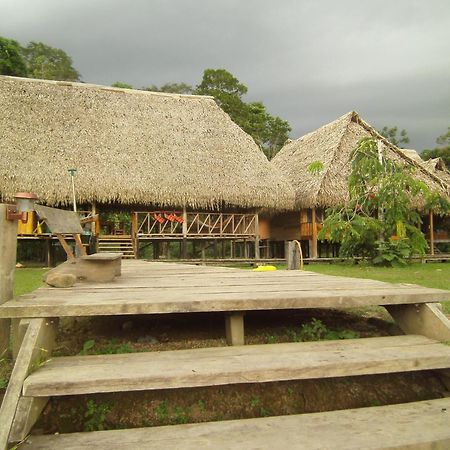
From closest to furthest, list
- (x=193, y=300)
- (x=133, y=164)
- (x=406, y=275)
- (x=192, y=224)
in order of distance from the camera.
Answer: (x=193, y=300)
(x=406, y=275)
(x=133, y=164)
(x=192, y=224)

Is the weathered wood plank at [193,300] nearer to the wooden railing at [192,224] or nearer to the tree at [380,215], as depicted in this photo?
the tree at [380,215]

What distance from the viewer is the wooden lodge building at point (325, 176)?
12.5 meters

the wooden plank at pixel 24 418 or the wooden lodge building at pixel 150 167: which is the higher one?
the wooden lodge building at pixel 150 167

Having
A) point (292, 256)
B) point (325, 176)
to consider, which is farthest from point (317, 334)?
point (325, 176)

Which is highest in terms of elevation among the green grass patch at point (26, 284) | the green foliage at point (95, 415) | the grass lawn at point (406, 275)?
the green grass patch at point (26, 284)

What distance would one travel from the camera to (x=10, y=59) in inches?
805

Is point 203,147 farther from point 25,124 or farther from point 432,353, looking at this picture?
point 432,353

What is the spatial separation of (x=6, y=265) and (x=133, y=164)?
9953mm

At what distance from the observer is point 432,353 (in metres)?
1.69

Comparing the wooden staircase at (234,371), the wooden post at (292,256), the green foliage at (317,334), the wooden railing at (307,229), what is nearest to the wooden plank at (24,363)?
the wooden staircase at (234,371)

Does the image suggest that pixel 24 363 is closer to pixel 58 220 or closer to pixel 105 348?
pixel 105 348

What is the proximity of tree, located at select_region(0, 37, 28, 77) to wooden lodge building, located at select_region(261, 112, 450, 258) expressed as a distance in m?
15.6


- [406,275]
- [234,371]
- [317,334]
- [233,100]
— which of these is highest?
[233,100]

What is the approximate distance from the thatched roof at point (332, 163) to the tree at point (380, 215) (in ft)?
6.25
